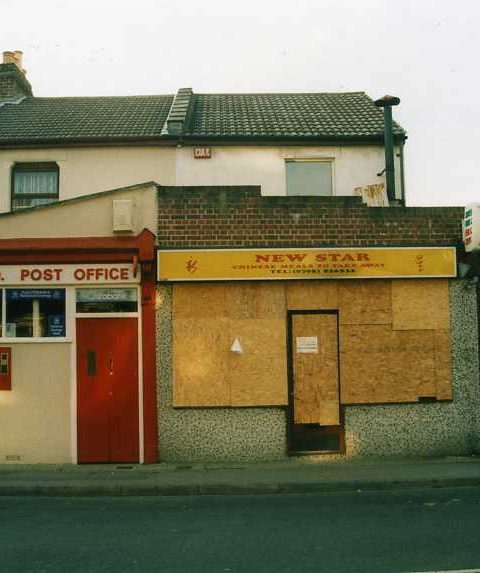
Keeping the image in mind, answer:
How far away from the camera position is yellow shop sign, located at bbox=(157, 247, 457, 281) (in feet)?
37.9

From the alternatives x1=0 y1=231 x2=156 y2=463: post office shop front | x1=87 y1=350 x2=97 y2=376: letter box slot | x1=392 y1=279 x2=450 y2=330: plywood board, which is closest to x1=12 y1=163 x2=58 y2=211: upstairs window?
x1=0 y1=231 x2=156 y2=463: post office shop front

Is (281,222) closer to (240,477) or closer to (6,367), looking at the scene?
(240,477)

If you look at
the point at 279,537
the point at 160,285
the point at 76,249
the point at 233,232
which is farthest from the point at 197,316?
the point at 279,537

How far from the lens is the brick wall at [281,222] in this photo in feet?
38.4

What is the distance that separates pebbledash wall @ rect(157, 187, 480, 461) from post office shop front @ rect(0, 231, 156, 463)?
1.37 feet

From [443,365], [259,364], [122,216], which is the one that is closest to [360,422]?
[443,365]

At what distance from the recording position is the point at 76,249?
37.6ft

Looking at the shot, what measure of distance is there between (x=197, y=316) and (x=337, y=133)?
22.7ft

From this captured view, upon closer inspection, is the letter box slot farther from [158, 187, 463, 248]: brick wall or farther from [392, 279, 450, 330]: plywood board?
[392, 279, 450, 330]: plywood board

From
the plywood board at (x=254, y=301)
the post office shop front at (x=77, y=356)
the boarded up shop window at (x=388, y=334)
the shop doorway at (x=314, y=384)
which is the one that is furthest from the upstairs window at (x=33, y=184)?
the shop doorway at (x=314, y=384)

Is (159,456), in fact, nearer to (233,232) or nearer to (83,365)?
(83,365)

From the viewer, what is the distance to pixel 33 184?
16438mm

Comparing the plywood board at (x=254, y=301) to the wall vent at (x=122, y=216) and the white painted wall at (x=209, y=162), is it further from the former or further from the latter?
the white painted wall at (x=209, y=162)

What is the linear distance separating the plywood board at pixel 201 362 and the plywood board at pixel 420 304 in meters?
3.02
